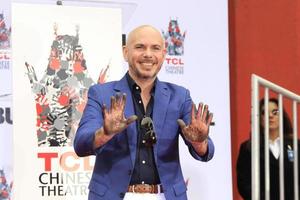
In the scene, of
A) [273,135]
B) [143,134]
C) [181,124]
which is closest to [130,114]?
[143,134]

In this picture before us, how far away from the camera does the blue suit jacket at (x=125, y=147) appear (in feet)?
7.23

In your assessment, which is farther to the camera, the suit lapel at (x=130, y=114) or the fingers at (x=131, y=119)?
the suit lapel at (x=130, y=114)

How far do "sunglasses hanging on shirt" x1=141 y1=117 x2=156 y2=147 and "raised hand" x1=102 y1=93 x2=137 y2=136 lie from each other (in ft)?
0.57

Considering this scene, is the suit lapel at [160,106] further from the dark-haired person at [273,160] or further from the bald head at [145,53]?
the dark-haired person at [273,160]

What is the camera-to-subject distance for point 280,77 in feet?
14.7

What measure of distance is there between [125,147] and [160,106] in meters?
0.20

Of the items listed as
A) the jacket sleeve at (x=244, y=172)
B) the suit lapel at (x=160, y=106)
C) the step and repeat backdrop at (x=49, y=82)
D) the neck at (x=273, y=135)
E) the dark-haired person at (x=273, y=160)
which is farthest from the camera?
the jacket sleeve at (x=244, y=172)

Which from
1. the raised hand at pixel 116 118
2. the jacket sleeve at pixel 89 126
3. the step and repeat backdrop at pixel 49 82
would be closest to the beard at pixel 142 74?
the jacket sleeve at pixel 89 126

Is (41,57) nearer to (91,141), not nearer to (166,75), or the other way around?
(166,75)

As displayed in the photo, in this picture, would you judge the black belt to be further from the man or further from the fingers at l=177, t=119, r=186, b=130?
the fingers at l=177, t=119, r=186, b=130

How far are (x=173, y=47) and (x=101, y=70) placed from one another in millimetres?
724

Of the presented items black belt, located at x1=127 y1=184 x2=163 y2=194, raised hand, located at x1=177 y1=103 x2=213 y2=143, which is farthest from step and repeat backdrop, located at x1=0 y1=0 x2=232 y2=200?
raised hand, located at x1=177 y1=103 x2=213 y2=143

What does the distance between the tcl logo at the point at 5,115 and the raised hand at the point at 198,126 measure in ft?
5.10

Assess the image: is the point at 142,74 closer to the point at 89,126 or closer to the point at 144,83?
the point at 144,83
